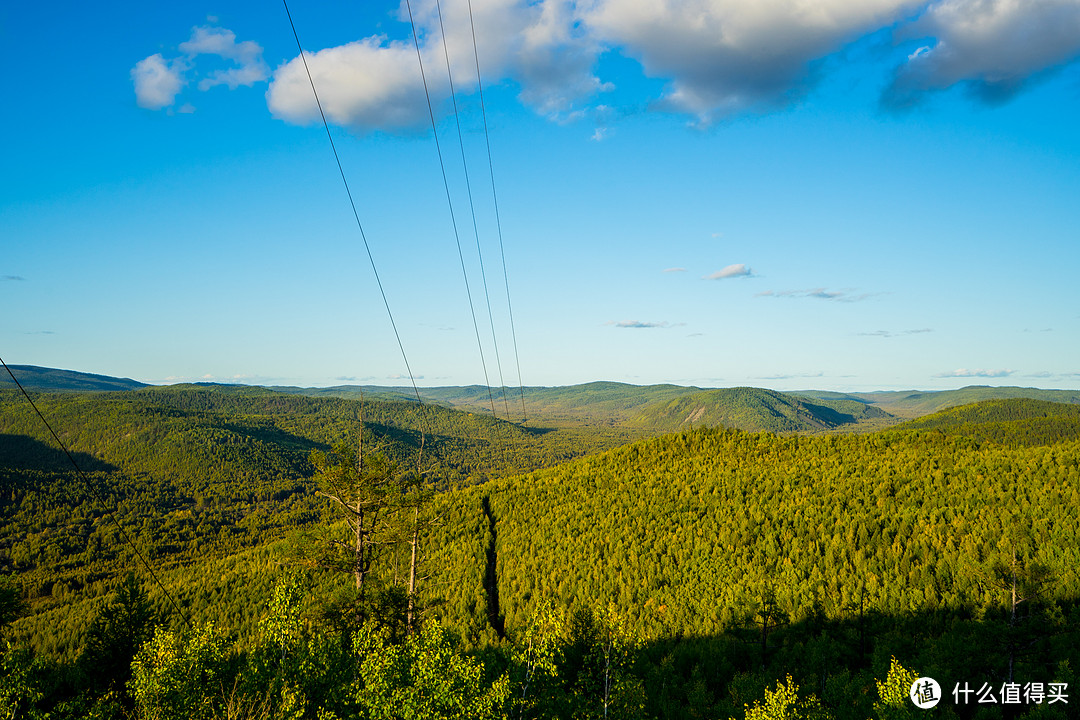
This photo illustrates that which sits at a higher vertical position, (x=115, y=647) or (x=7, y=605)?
(x=7, y=605)

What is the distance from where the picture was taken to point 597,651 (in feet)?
99.6

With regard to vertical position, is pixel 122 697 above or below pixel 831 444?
below

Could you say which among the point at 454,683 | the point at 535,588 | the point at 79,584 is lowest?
the point at 79,584

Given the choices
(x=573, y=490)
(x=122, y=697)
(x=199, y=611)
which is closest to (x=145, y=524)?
(x=199, y=611)

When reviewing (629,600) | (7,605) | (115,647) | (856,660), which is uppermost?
(7,605)

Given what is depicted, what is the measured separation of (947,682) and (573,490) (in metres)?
70.9

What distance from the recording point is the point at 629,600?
61.2 metres

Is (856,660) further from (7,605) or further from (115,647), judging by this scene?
(7,605)

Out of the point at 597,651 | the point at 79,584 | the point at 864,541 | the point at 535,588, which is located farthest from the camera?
the point at 79,584

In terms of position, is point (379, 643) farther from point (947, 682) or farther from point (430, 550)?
point (430, 550)

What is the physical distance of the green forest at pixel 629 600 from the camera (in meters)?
21.3

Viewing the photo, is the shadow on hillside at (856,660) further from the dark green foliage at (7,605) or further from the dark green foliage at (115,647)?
the dark green foliage at (7,605)

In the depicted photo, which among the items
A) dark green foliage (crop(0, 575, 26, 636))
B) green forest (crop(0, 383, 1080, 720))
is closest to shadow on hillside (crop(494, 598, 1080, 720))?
green forest (crop(0, 383, 1080, 720))

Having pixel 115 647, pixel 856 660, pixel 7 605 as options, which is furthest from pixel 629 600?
pixel 7 605
